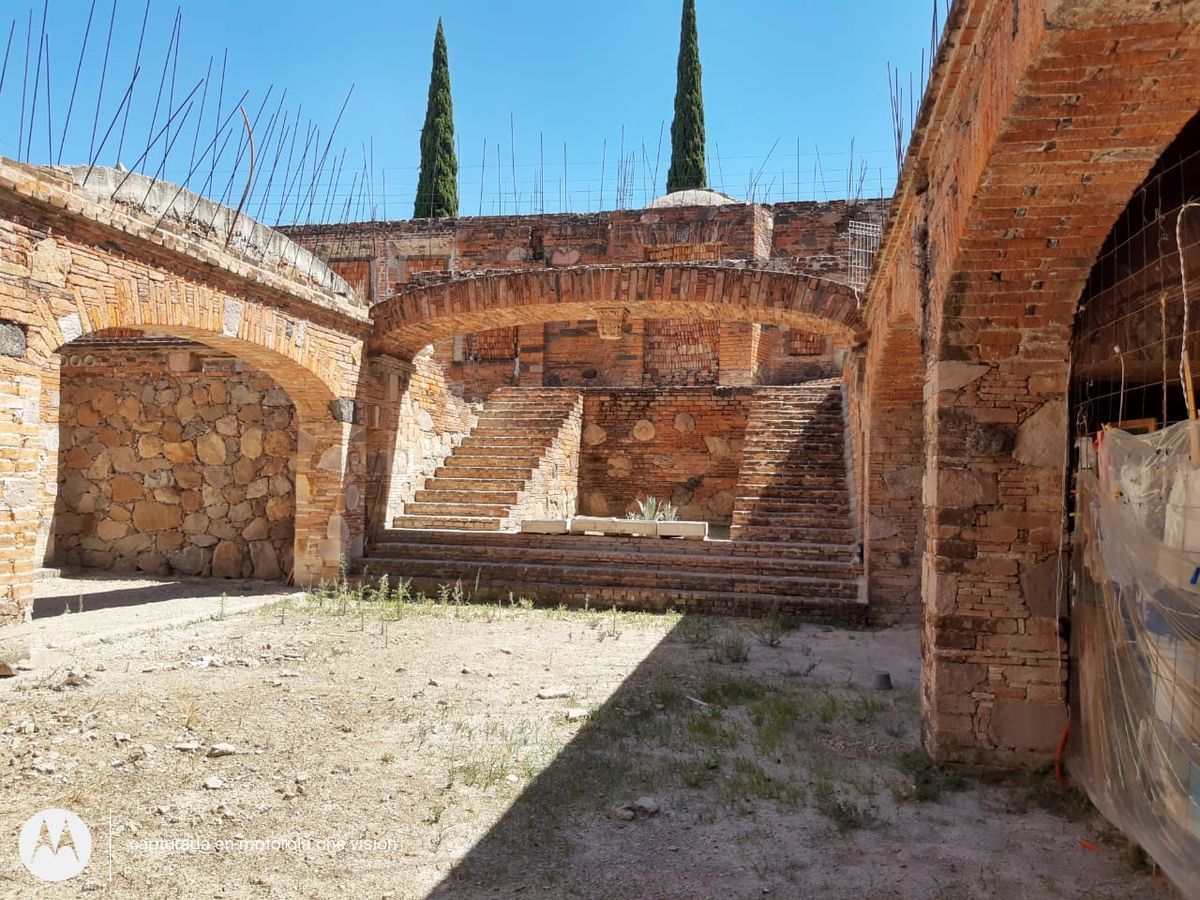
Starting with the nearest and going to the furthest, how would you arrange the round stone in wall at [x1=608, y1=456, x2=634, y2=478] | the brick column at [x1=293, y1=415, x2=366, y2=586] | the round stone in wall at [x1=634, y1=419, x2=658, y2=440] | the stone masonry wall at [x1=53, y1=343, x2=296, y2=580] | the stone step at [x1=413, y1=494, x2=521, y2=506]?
the brick column at [x1=293, y1=415, x2=366, y2=586] → the stone masonry wall at [x1=53, y1=343, x2=296, y2=580] → the stone step at [x1=413, y1=494, x2=521, y2=506] → the round stone in wall at [x1=634, y1=419, x2=658, y2=440] → the round stone in wall at [x1=608, y1=456, x2=634, y2=478]

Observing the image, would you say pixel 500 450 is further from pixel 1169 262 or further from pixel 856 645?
pixel 1169 262

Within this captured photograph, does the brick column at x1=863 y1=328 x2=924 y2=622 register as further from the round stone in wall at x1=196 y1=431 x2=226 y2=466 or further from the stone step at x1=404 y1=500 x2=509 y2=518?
the round stone in wall at x1=196 y1=431 x2=226 y2=466

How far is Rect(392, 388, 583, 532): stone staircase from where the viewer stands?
1038cm

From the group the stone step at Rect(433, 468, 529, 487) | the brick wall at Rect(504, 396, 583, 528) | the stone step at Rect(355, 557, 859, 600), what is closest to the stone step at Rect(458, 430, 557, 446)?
the brick wall at Rect(504, 396, 583, 528)

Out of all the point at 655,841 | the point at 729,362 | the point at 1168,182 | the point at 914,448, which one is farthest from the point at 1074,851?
the point at 729,362

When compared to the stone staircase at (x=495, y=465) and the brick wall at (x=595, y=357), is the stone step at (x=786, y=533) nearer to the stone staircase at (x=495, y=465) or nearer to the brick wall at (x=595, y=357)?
the stone staircase at (x=495, y=465)

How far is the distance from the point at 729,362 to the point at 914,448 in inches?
294

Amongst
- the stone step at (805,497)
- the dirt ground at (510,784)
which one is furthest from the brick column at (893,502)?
the dirt ground at (510,784)

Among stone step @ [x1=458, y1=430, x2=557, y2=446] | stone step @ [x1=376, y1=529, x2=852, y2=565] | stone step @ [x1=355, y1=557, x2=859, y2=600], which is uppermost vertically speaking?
stone step @ [x1=458, y1=430, x2=557, y2=446]

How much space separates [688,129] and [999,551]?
1912 cm

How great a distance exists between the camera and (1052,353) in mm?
3963

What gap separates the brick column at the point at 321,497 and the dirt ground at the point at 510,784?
113 inches

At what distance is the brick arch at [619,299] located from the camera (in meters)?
8.12

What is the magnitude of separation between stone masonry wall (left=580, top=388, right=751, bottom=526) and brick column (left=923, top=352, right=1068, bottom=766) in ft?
27.9
